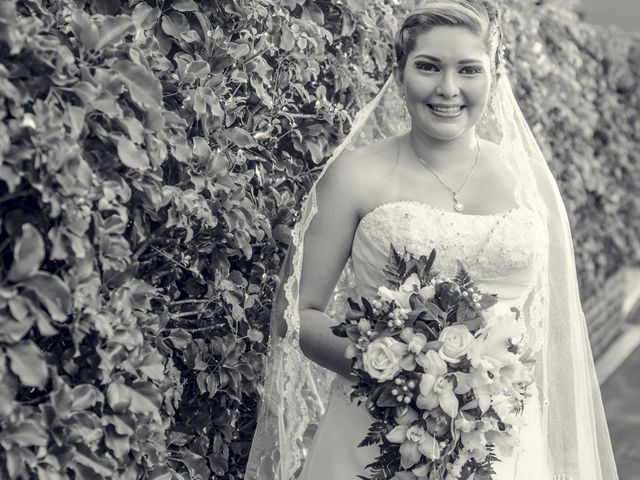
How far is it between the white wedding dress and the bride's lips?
0.28 meters

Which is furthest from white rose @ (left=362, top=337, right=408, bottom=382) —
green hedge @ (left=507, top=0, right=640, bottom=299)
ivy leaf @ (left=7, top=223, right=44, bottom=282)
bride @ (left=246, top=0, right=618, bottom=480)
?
green hedge @ (left=507, top=0, right=640, bottom=299)

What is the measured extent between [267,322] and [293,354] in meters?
0.18

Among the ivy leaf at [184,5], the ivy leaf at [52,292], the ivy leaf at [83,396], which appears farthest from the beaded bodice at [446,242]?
the ivy leaf at [52,292]

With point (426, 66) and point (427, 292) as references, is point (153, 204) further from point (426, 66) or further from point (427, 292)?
point (426, 66)

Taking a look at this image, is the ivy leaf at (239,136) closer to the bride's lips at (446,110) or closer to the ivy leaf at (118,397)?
the bride's lips at (446,110)

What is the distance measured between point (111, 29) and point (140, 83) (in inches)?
5.0

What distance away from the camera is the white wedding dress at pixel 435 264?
3.19 metres

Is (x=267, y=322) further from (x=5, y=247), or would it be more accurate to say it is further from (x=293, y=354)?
(x=5, y=247)

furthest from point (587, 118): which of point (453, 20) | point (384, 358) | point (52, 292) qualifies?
point (52, 292)

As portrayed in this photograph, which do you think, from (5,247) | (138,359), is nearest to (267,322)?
(138,359)

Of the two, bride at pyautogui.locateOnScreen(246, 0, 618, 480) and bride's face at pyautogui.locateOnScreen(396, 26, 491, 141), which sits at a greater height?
bride's face at pyautogui.locateOnScreen(396, 26, 491, 141)

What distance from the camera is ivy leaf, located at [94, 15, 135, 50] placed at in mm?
2248

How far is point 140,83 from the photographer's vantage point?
2.31m

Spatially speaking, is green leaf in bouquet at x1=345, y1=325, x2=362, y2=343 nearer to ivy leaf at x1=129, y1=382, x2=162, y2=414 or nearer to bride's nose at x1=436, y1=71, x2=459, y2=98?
ivy leaf at x1=129, y1=382, x2=162, y2=414
